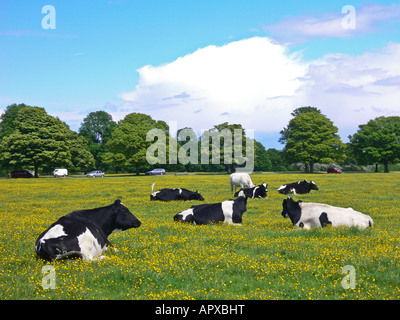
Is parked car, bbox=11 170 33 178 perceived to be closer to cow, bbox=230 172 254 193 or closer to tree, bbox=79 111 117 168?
tree, bbox=79 111 117 168

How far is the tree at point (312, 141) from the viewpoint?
3558 inches

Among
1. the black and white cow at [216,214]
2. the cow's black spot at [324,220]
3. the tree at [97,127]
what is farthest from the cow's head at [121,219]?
the tree at [97,127]

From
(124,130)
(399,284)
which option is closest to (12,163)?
(124,130)

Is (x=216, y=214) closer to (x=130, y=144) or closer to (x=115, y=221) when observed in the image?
(x=115, y=221)

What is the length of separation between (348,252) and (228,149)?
8801 centimetres

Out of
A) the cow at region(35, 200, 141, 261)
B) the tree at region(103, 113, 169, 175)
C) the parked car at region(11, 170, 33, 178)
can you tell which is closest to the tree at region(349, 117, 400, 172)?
the tree at region(103, 113, 169, 175)

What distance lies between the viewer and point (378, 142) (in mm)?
95375

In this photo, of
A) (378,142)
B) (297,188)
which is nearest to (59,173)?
(297,188)

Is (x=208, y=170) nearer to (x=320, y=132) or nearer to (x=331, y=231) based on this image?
(x=320, y=132)

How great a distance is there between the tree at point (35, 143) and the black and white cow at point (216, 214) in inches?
2639

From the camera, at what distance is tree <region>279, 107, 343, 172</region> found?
297 feet

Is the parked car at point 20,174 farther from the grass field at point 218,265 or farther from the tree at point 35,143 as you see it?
the grass field at point 218,265

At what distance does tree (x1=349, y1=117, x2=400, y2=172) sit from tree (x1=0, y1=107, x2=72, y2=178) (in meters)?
72.5

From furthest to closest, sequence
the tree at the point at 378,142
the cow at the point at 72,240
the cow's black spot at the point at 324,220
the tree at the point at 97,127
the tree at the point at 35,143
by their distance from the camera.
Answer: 1. the tree at the point at 97,127
2. the tree at the point at 378,142
3. the tree at the point at 35,143
4. the cow's black spot at the point at 324,220
5. the cow at the point at 72,240
